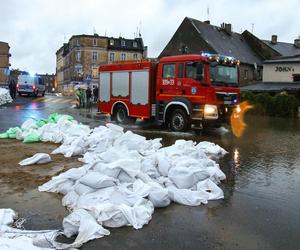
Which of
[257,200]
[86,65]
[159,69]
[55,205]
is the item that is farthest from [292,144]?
[86,65]

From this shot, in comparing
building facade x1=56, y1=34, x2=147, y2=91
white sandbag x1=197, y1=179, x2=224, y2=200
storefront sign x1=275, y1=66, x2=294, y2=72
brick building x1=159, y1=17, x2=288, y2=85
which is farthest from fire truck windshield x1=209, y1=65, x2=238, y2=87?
building facade x1=56, y1=34, x2=147, y2=91

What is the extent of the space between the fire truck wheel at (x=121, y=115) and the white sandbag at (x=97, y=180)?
12600mm

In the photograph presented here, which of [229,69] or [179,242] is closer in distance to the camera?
[179,242]

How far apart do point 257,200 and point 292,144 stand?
8.00m

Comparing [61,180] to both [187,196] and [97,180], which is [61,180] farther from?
[187,196]

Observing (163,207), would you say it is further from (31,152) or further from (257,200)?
(31,152)

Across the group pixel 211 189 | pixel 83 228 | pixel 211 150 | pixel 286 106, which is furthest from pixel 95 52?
pixel 83 228

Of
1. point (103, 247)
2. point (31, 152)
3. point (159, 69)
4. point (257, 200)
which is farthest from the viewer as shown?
point (159, 69)

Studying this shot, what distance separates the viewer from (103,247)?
4.82 metres

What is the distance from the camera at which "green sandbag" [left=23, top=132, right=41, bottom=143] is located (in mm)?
12155

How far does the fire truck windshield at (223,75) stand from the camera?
1560cm

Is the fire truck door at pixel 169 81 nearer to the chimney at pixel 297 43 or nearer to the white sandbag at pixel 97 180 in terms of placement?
the white sandbag at pixel 97 180

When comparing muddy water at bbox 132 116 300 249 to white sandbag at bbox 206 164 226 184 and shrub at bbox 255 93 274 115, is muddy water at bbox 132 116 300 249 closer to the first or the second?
white sandbag at bbox 206 164 226 184

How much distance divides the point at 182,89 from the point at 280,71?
26.9 meters
